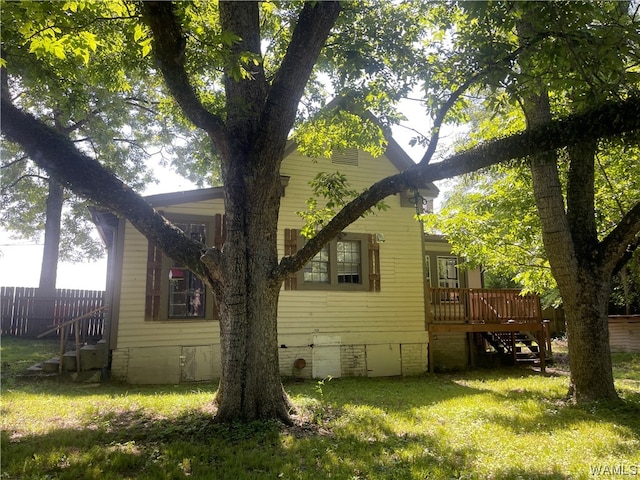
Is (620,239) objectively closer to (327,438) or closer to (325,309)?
(327,438)

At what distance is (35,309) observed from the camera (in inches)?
632

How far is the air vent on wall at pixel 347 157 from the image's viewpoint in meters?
12.0

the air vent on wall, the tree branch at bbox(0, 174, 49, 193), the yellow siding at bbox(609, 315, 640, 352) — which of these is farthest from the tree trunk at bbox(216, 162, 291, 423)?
the tree branch at bbox(0, 174, 49, 193)

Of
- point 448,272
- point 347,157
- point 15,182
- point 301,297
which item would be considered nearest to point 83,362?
point 301,297

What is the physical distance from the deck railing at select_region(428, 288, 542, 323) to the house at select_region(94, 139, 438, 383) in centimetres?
68

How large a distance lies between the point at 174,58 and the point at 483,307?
10788mm

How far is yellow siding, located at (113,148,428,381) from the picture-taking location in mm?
9977

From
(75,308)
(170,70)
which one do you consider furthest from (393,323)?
(75,308)

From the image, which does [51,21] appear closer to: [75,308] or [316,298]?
[316,298]

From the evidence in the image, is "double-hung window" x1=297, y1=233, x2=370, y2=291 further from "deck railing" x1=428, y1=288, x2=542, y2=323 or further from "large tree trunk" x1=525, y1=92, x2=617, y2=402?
"large tree trunk" x1=525, y1=92, x2=617, y2=402

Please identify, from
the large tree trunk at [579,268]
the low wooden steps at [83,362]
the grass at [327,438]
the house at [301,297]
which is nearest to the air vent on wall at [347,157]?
the house at [301,297]

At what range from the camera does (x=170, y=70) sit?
17.0 feet

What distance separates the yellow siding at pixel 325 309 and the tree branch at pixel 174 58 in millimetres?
5227

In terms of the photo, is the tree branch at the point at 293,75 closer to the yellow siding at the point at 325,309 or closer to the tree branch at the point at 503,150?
the tree branch at the point at 503,150
